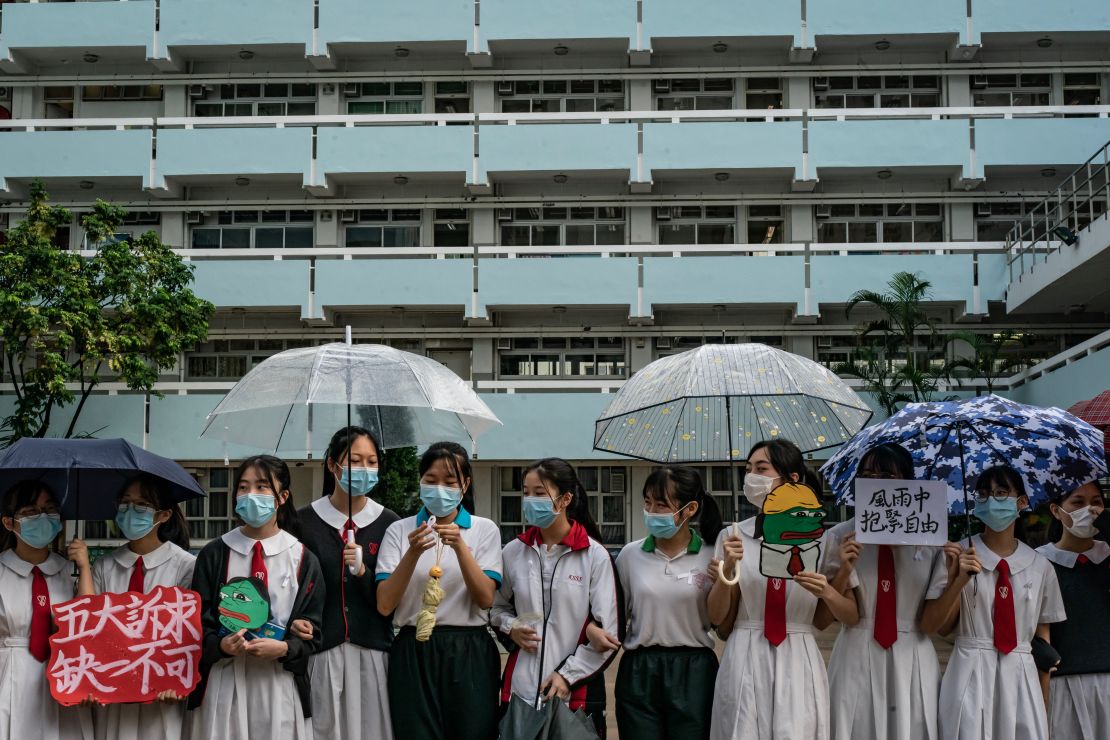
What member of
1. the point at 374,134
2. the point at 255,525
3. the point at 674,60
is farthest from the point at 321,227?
the point at 255,525

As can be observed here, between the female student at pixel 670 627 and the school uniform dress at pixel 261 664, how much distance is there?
1.39 m

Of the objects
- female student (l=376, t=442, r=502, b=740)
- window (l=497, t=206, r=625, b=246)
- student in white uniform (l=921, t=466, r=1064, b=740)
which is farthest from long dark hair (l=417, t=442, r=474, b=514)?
window (l=497, t=206, r=625, b=246)

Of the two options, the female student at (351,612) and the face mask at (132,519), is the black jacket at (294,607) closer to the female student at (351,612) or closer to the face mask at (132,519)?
the female student at (351,612)

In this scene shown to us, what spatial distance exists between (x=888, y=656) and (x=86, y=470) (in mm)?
3734

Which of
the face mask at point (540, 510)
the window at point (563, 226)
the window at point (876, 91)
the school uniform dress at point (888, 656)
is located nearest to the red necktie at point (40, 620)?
the face mask at point (540, 510)

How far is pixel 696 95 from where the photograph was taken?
2525 centimetres

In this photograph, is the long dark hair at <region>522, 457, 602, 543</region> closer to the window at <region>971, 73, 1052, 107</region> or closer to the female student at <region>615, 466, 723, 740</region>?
the female student at <region>615, 466, 723, 740</region>

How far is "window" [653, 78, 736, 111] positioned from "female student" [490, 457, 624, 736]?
21.0 metres

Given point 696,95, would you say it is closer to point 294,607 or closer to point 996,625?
point 996,625

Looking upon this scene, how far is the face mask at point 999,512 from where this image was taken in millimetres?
5152

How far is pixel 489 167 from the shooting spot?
944 inches

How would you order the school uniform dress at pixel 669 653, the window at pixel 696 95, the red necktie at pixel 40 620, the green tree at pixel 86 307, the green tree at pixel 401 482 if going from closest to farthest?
the school uniform dress at pixel 669 653 < the red necktie at pixel 40 620 < the green tree at pixel 401 482 < the green tree at pixel 86 307 < the window at pixel 696 95

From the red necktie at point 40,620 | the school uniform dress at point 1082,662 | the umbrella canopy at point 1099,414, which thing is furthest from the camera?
the umbrella canopy at point 1099,414

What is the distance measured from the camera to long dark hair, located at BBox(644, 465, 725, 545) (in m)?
5.15
